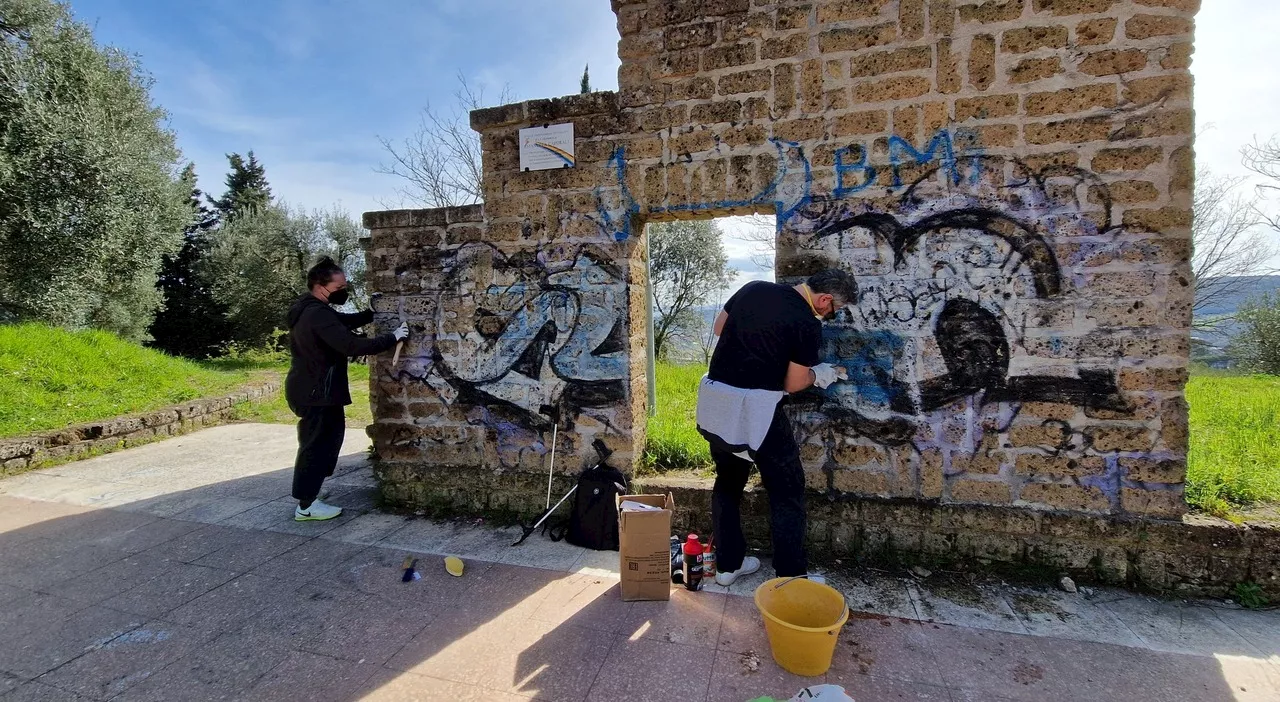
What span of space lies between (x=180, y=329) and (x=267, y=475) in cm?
1766

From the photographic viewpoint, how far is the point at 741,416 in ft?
A: 9.48

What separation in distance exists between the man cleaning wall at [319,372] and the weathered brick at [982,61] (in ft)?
13.4

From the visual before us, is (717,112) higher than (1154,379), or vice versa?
(717,112)

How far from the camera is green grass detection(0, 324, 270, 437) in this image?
20.1 feet

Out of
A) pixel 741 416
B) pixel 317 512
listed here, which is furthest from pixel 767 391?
pixel 317 512

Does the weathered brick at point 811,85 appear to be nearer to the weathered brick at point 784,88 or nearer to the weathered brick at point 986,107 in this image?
the weathered brick at point 784,88

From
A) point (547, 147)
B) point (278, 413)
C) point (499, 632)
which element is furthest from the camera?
point (278, 413)

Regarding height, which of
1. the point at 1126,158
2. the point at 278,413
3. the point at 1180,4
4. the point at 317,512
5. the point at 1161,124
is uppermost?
the point at 1180,4

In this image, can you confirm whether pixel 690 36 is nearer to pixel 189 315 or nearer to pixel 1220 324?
pixel 189 315

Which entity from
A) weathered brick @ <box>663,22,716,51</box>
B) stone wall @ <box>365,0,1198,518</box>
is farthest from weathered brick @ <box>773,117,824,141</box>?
weathered brick @ <box>663,22,716,51</box>

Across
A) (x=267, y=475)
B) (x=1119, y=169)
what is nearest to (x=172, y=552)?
(x=267, y=475)

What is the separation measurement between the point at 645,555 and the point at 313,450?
8.95 ft

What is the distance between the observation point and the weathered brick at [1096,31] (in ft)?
9.64

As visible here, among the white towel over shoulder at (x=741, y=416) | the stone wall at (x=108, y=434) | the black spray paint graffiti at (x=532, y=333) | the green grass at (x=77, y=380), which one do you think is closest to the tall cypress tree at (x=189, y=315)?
the green grass at (x=77, y=380)
